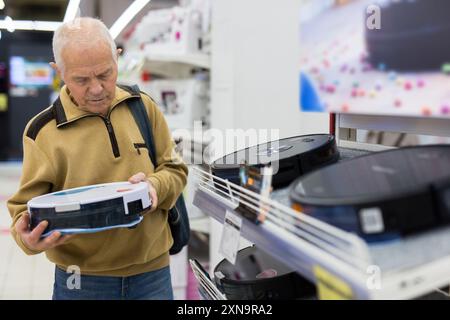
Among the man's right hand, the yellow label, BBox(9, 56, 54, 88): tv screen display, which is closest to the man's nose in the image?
the man's right hand

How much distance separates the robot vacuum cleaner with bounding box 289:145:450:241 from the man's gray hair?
614 mm

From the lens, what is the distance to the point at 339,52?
0.92 m

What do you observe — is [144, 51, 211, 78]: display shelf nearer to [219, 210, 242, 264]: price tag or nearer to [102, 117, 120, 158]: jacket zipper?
[102, 117, 120, 158]: jacket zipper

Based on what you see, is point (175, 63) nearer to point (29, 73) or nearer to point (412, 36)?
point (412, 36)

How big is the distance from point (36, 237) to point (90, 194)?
0.45 feet

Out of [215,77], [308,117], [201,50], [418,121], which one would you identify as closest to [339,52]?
[418,121]

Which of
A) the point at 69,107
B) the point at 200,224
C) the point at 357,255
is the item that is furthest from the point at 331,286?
the point at 200,224

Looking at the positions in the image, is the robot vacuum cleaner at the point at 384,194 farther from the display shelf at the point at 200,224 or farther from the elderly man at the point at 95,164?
the display shelf at the point at 200,224

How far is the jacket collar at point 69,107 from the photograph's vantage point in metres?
1.21

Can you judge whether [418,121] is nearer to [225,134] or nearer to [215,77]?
[225,134]

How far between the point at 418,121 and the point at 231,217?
422 millimetres

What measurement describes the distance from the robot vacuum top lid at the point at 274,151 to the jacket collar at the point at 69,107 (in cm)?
37

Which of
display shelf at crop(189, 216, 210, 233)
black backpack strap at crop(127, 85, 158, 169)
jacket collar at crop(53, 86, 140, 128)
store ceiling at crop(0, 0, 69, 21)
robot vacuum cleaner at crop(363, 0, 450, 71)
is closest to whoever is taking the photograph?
robot vacuum cleaner at crop(363, 0, 450, 71)

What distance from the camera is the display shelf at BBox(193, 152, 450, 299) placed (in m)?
0.55
